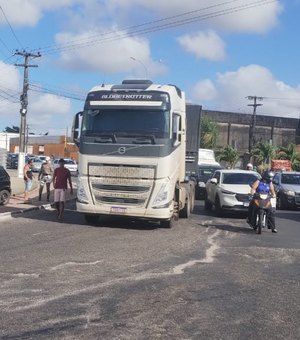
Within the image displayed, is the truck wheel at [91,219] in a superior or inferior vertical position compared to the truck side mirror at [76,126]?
inferior

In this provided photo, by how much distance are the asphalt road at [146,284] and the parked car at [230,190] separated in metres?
4.10

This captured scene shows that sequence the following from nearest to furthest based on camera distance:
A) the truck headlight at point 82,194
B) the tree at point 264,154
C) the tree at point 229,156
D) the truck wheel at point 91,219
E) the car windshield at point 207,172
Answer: the truck headlight at point 82,194
the truck wheel at point 91,219
the car windshield at point 207,172
the tree at point 264,154
the tree at point 229,156

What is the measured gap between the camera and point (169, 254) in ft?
33.8

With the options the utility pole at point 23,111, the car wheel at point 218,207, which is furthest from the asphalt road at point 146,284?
the utility pole at point 23,111

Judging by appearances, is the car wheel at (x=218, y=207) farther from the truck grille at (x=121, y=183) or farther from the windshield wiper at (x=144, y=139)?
the windshield wiper at (x=144, y=139)

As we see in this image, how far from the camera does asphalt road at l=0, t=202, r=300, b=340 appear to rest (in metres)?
5.65

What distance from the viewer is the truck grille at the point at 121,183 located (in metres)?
13.6

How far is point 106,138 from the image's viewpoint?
13797 millimetres

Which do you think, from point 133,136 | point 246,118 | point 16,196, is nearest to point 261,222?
point 133,136

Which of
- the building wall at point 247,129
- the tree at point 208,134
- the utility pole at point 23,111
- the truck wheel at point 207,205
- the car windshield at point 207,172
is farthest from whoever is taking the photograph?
the building wall at point 247,129

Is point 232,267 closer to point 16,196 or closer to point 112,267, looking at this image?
point 112,267

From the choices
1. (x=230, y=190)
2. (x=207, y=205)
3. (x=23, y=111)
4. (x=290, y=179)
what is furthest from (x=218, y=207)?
(x=23, y=111)

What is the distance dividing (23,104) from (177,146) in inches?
988

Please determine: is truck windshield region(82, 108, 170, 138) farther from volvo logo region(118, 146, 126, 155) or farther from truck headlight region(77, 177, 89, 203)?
truck headlight region(77, 177, 89, 203)
